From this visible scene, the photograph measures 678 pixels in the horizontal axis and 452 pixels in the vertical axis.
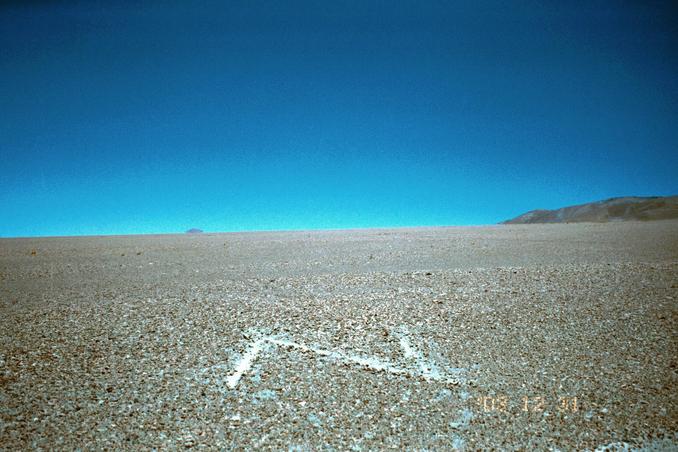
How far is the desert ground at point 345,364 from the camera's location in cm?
264

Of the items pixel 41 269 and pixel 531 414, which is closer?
pixel 531 414

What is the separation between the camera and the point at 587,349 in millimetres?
3801

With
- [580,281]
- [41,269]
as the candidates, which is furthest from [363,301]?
[41,269]

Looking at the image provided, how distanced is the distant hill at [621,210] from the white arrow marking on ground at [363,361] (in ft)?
139

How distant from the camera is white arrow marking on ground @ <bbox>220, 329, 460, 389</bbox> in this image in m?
3.29

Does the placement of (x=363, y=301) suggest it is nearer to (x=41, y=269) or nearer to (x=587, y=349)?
(x=587, y=349)

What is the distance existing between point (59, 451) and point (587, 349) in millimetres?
4728

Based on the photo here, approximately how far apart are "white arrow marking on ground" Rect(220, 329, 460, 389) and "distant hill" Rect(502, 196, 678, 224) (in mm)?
42439
